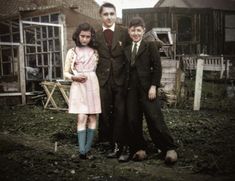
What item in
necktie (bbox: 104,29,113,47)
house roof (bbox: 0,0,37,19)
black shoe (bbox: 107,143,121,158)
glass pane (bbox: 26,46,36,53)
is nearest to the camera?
black shoe (bbox: 107,143,121,158)

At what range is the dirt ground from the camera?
13.0 ft

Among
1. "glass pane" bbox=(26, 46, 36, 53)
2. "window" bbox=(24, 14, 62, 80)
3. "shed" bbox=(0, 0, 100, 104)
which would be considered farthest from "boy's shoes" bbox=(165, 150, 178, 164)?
"glass pane" bbox=(26, 46, 36, 53)

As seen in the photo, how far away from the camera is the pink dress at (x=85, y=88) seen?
4.67 m

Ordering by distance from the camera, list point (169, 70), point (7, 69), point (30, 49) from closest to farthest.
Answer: point (169, 70), point (30, 49), point (7, 69)

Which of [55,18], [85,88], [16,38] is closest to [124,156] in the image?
[85,88]

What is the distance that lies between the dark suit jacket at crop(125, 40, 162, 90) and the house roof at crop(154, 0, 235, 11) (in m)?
25.1

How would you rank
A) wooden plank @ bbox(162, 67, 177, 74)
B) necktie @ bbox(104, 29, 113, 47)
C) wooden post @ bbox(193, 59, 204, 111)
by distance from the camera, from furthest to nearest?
wooden plank @ bbox(162, 67, 177, 74) → wooden post @ bbox(193, 59, 204, 111) → necktie @ bbox(104, 29, 113, 47)

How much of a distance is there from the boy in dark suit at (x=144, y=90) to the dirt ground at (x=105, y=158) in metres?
0.32

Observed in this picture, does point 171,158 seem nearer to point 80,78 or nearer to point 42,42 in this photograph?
point 80,78

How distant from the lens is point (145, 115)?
14.9 ft

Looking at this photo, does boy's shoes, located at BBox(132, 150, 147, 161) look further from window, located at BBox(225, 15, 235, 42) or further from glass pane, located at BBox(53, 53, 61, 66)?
window, located at BBox(225, 15, 235, 42)

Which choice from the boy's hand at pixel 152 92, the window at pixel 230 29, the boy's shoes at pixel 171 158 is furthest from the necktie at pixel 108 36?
the window at pixel 230 29

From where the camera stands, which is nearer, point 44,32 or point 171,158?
point 171,158

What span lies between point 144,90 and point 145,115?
0.34 metres
